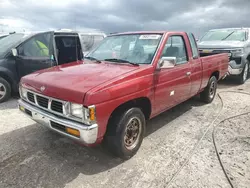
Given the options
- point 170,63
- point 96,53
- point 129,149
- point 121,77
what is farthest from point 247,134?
point 96,53

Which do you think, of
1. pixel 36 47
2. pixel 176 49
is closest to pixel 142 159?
pixel 176 49

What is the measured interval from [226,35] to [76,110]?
818 centimetres

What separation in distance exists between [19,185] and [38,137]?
1.22 metres

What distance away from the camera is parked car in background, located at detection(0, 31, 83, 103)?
5355 millimetres

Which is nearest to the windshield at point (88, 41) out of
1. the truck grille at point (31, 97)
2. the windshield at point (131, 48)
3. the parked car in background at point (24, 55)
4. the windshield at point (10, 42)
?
the parked car in background at point (24, 55)

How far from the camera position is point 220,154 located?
316 cm

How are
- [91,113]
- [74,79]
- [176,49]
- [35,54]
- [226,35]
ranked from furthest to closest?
[226,35]
[35,54]
[176,49]
[74,79]
[91,113]

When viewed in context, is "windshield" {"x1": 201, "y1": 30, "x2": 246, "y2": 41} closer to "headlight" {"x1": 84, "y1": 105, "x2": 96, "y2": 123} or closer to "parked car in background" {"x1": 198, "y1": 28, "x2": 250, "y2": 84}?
"parked car in background" {"x1": 198, "y1": 28, "x2": 250, "y2": 84}

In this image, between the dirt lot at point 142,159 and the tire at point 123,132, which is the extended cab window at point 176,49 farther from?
the dirt lot at point 142,159

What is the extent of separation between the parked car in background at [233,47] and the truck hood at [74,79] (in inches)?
189

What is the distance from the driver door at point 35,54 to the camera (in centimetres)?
556

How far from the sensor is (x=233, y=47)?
24.4 ft

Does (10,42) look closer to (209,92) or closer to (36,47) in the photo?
(36,47)

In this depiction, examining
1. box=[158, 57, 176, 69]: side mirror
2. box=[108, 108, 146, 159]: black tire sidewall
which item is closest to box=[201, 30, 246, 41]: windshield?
box=[158, 57, 176, 69]: side mirror
